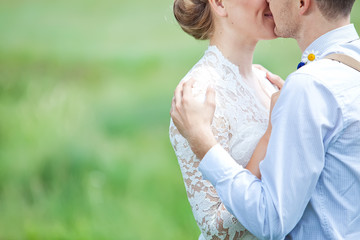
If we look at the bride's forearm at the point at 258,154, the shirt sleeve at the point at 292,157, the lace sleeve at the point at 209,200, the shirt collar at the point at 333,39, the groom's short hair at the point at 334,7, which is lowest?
the lace sleeve at the point at 209,200

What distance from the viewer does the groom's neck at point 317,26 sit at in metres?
1.57

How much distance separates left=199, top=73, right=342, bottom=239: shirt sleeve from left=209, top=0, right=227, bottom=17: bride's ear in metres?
0.66

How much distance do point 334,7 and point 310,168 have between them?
455mm

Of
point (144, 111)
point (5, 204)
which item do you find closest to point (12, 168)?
point (5, 204)

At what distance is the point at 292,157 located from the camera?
1407mm

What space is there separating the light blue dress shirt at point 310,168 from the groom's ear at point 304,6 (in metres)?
0.15

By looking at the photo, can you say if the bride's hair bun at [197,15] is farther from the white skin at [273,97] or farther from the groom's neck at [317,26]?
the groom's neck at [317,26]

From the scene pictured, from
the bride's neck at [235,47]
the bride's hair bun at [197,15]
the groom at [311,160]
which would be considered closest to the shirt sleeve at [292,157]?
the groom at [311,160]

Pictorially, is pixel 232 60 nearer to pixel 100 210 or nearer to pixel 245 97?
pixel 245 97

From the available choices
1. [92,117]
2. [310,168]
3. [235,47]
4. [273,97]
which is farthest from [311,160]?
[92,117]

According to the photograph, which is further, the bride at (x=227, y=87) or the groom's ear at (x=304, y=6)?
the bride at (x=227, y=87)

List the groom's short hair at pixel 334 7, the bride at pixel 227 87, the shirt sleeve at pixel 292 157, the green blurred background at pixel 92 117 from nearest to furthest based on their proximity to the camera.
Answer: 1. the shirt sleeve at pixel 292 157
2. the groom's short hair at pixel 334 7
3. the bride at pixel 227 87
4. the green blurred background at pixel 92 117

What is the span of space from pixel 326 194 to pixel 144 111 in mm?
4122

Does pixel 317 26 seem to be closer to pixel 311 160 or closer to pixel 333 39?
pixel 333 39
